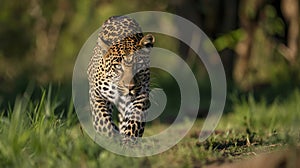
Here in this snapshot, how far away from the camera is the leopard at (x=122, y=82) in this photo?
6379 millimetres

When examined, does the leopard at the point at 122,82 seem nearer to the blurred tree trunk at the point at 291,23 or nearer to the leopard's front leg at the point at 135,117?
the leopard's front leg at the point at 135,117

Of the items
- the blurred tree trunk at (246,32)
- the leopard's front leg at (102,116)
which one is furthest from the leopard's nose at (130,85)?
the blurred tree trunk at (246,32)

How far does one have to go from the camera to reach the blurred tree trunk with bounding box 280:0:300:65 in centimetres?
1320

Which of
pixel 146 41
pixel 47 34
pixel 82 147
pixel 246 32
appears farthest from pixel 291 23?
pixel 47 34

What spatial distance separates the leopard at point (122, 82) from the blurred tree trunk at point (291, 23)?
264 inches

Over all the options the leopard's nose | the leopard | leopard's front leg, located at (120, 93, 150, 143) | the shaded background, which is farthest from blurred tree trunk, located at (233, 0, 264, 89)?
the leopard's nose

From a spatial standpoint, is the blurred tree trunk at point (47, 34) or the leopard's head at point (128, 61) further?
the blurred tree trunk at point (47, 34)

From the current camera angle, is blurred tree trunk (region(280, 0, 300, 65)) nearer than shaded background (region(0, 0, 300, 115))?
No

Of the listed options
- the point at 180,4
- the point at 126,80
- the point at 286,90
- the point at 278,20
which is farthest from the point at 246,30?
the point at 126,80

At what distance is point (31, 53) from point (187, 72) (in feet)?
28.3

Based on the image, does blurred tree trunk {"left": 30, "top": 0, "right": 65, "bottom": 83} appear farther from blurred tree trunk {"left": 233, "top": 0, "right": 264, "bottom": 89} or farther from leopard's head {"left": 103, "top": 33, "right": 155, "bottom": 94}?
leopard's head {"left": 103, "top": 33, "right": 155, "bottom": 94}

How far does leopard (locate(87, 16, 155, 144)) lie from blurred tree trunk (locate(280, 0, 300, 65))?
6697 mm

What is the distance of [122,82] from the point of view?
6.33 metres

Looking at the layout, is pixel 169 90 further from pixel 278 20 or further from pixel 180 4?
pixel 278 20
